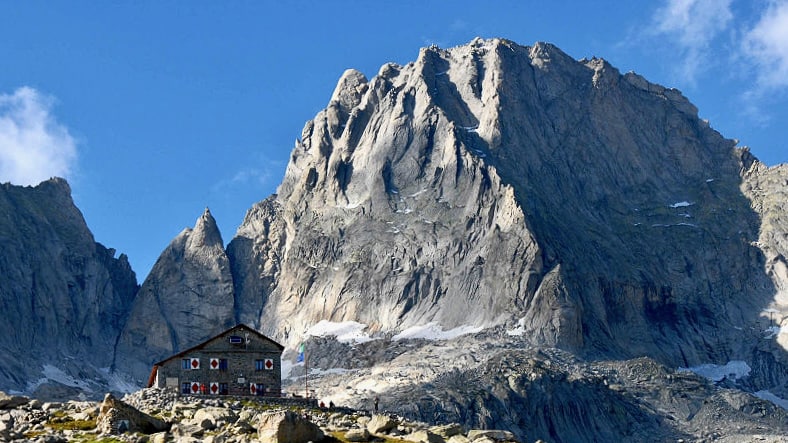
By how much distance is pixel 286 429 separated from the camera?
74312 mm

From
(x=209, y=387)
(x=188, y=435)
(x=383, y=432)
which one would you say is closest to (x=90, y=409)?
(x=188, y=435)

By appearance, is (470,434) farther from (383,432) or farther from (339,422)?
(339,422)

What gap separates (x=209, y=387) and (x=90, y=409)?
48410mm

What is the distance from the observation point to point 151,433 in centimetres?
8219

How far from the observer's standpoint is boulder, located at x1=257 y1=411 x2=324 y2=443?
243ft

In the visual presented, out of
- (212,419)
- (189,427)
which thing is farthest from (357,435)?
(189,427)

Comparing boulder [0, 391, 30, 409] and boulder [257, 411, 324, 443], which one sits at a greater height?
boulder [0, 391, 30, 409]

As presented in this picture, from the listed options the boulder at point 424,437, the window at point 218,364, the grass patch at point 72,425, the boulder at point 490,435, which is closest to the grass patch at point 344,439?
the boulder at point 424,437

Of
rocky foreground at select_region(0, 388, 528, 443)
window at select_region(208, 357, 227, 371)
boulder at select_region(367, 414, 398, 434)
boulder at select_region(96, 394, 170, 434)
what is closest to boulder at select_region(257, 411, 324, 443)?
rocky foreground at select_region(0, 388, 528, 443)

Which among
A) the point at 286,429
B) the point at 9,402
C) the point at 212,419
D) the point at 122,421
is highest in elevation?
the point at 9,402

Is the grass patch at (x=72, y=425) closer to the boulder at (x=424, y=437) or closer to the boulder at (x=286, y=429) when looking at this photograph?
the boulder at (x=286, y=429)

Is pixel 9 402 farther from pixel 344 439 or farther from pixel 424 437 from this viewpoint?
pixel 424 437

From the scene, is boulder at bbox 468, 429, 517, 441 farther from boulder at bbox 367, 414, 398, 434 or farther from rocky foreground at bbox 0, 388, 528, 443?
Result: boulder at bbox 367, 414, 398, 434

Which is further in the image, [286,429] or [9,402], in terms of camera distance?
[9,402]
